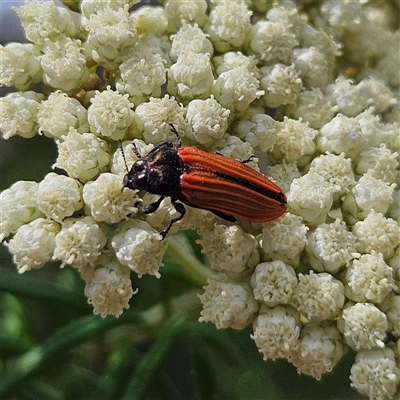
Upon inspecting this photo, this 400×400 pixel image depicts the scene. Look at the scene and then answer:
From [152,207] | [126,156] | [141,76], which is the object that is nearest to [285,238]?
[152,207]

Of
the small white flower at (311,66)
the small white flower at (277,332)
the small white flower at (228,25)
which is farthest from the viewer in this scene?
the small white flower at (311,66)

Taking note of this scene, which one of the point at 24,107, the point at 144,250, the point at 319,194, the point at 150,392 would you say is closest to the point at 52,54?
the point at 24,107

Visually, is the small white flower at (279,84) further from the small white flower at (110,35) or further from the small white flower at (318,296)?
the small white flower at (318,296)

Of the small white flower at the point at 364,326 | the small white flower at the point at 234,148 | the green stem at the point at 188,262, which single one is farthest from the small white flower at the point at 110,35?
the small white flower at the point at 364,326

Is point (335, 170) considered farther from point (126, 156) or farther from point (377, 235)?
point (126, 156)

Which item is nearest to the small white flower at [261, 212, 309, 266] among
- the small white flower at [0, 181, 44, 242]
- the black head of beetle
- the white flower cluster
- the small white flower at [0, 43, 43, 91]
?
the white flower cluster

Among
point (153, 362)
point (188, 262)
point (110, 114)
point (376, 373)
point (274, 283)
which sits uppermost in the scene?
point (110, 114)

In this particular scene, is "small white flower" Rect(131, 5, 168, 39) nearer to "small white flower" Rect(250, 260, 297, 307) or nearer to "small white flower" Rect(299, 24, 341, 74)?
"small white flower" Rect(299, 24, 341, 74)
